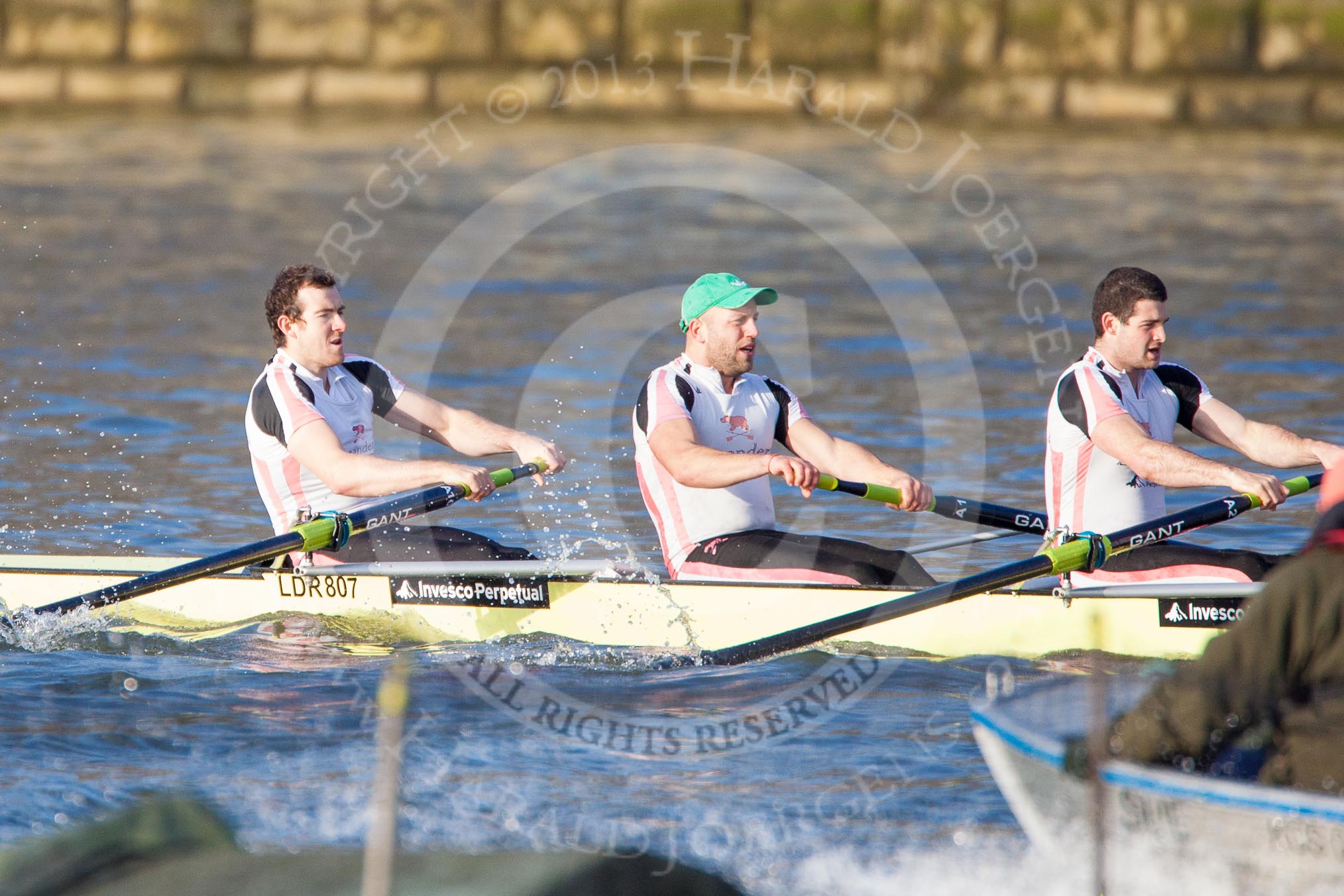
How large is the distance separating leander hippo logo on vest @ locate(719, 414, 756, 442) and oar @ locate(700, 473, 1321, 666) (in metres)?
1.01

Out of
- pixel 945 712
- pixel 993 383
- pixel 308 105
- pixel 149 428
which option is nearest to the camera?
pixel 945 712

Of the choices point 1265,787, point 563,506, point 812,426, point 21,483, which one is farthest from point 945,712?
point 21,483

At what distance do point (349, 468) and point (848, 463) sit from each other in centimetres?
232

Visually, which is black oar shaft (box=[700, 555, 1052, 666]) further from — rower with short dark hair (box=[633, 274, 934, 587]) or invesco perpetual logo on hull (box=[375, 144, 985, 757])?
rower with short dark hair (box=[633, 274, 934, 587])

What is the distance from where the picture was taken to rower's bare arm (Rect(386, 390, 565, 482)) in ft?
27.0

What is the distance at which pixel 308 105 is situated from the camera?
29.4 meters

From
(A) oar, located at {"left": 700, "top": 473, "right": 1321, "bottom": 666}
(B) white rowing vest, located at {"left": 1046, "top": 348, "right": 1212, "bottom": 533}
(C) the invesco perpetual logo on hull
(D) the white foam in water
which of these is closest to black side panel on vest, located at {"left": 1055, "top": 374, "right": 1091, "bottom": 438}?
(B) white rowing vest, located at {"left": 1046, "top": 348, "right": 1212, "bottom": 533}

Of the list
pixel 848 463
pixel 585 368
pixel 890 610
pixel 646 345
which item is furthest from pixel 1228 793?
pixel 646 345

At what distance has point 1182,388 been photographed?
775cm

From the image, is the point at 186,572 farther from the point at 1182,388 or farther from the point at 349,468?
the point at 1182,388

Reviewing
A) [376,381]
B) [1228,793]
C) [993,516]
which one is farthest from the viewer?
[376,381]

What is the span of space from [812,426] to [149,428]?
23.3ft

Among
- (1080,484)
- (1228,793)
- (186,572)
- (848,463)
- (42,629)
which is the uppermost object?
(848,463)

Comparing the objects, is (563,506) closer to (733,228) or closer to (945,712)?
(945,712)
